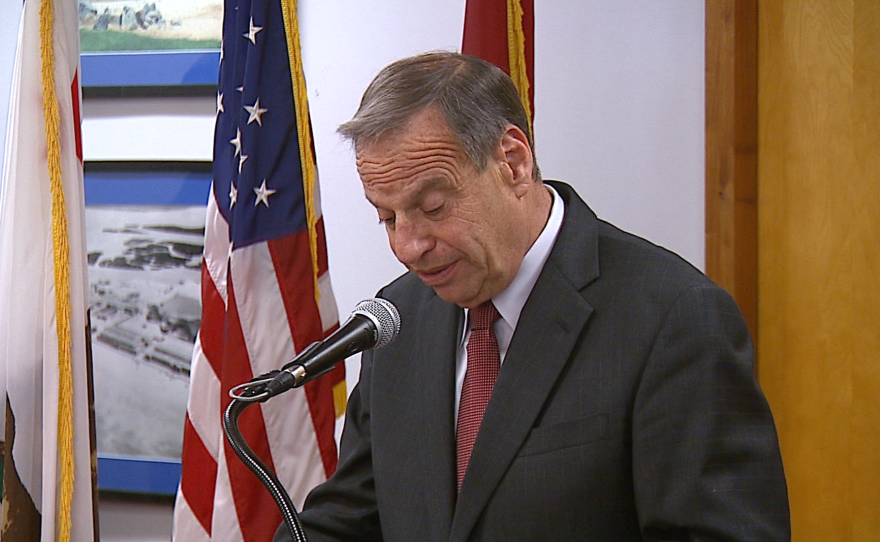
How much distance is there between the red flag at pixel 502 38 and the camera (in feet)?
6.26

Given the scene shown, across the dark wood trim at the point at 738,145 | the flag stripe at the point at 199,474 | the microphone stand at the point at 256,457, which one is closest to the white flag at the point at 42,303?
the flag stripe at the point at 199,474

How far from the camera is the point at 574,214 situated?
135 centimetres

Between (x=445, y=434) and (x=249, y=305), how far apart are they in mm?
778

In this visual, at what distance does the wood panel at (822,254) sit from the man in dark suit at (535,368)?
63 cm

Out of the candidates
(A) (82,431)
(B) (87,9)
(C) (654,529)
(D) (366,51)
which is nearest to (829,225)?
→ (C) (654,529)

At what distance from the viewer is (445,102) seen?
3.93ft

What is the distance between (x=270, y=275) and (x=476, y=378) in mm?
764

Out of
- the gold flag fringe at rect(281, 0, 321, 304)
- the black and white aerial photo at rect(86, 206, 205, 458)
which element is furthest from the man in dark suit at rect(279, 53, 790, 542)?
the black and white aerial photo at rect(86, 206, 205, 458)

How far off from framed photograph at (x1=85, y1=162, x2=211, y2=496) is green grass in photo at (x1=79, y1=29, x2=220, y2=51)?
0.31 m

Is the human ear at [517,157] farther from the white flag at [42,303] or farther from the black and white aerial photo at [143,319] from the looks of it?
the black and white aerial photo at [143,319]

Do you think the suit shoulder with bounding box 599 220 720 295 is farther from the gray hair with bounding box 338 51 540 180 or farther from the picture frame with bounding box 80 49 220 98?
the picture frame with bounding box 80 49 220 98

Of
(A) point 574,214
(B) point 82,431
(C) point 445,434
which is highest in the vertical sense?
(A) point 574,214

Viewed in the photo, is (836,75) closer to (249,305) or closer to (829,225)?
(829,225)

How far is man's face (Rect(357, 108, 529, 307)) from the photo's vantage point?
1.19m
